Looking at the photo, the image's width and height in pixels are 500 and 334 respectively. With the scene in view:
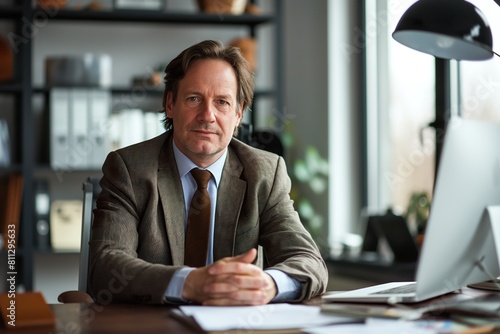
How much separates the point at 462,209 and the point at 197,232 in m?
0.81

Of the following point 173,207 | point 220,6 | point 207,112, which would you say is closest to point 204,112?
point 207,112

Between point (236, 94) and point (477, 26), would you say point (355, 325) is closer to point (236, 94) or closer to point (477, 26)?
point (477, 26)

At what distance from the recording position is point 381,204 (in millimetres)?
4480

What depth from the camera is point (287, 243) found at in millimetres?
1995

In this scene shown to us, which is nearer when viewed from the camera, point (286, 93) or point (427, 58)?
point (427, 58)

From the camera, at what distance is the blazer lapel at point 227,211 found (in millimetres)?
2053

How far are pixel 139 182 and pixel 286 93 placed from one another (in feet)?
9.47

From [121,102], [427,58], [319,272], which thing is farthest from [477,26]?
[121,102]

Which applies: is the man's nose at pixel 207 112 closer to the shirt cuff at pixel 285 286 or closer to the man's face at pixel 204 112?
the man's face at pixel 204 112

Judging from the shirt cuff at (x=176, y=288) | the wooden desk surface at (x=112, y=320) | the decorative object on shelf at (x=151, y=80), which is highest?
the decorative object on shelf at (x=151, y=80)

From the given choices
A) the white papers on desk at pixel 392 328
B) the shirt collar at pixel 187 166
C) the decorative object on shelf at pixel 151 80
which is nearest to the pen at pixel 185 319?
the white papers on desk at pixel 392 328

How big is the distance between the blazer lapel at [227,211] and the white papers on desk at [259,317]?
49 centimetres

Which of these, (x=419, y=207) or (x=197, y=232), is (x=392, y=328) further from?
(x=419, y=207)

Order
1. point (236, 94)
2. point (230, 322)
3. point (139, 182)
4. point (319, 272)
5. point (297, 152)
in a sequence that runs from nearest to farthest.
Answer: point (230, 322)
point (319, 272)
point (139, 182)
point (236, 94)
point (297, 152)
